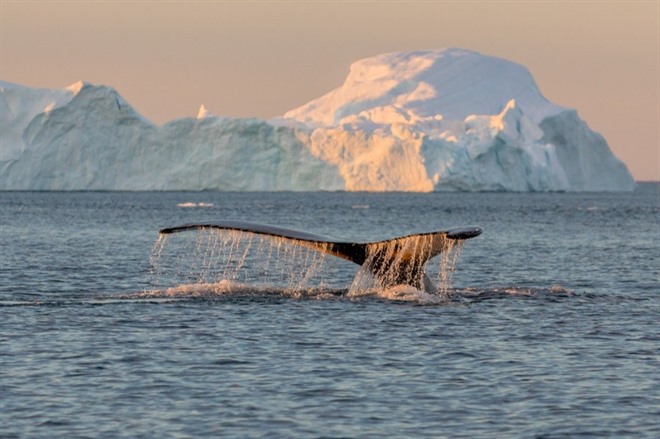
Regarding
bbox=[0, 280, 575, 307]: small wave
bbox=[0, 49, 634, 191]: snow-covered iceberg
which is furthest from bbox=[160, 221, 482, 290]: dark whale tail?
bbox=[0, 49, 634, 191]: snow-covered iceberg

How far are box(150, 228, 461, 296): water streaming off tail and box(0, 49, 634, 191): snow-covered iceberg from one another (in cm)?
4468

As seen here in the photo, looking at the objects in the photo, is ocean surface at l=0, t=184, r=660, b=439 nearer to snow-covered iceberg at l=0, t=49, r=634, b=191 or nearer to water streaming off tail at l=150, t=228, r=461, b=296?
water streaming off tail at l=150, t=228, r=461, b=296

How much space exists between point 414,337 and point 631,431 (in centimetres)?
524

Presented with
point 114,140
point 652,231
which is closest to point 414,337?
point 652,231

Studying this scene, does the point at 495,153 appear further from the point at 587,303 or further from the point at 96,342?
the point at 96,342

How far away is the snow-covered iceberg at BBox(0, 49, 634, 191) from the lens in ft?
307

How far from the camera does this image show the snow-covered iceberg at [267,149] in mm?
93500

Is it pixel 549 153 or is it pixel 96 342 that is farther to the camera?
pixel 549 153

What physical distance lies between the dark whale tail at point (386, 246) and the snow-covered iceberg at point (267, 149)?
7566cm

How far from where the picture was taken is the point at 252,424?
452 inches

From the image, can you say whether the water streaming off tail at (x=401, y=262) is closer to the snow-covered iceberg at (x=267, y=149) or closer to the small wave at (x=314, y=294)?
the small wave at (x=314, y=294)

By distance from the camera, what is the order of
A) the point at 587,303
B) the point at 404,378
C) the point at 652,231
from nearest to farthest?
the point at 404,378, the point at 587,303, the point at 652,231

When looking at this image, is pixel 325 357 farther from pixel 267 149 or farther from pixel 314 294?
pixel 267 149

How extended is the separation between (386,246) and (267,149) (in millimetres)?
82742
